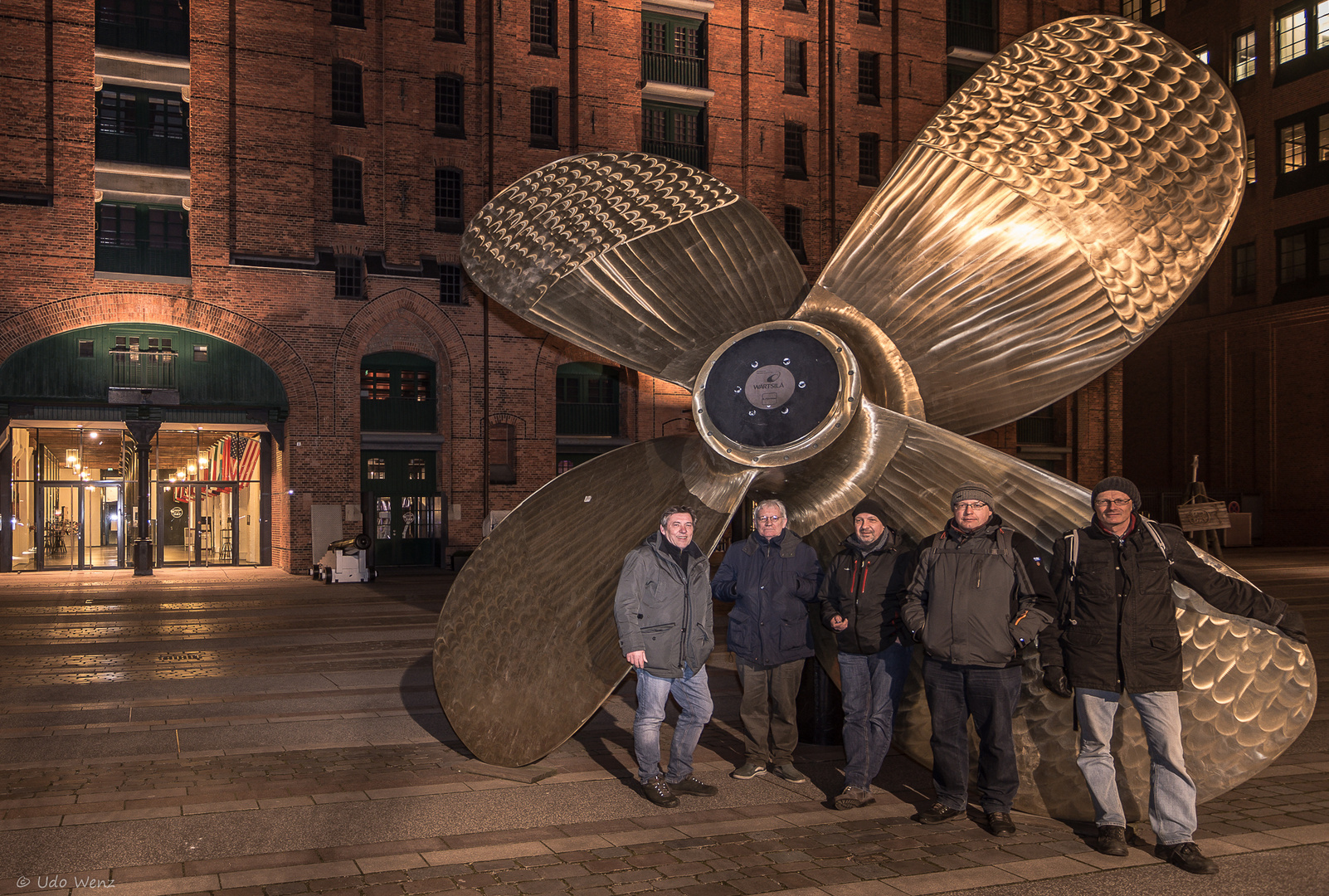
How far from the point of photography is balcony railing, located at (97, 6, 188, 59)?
24.1 meters

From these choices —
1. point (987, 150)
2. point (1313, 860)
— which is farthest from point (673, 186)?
point (1313, 860)

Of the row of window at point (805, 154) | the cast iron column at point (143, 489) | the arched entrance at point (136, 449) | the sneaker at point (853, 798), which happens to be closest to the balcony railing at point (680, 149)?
the row of window at point (805, 154)

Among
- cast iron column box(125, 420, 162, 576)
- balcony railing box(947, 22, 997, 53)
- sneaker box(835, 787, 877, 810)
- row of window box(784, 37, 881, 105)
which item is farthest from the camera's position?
balcony railing box(947, 22, 997, 53)

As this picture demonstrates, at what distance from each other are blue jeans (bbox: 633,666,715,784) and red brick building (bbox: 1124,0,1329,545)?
3050 centimetres

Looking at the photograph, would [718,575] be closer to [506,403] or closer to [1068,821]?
[1068,821]

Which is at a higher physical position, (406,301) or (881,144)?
(881,144)

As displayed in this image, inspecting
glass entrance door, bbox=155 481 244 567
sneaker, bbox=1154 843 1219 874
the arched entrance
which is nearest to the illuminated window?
the arched entrance

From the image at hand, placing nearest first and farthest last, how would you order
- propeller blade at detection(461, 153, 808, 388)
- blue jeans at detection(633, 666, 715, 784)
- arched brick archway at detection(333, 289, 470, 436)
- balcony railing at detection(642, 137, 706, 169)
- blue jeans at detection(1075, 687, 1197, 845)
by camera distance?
blue jeans at detection(1075, 687, 1197, 845) → blue jeans at detection(633, 666, 715, 784) → propeller blade at detection(461, 153, 808, 388) → arched brick archway at detection(333, 289, 470, 436) → balcony railing at detection(642, 137, 706, 169)

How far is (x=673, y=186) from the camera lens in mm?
6965

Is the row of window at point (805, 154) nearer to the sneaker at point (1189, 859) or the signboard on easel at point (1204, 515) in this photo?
the signboard on easel at point (1204, 515)

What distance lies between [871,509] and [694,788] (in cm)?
181

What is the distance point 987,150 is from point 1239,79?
3503 centimetres

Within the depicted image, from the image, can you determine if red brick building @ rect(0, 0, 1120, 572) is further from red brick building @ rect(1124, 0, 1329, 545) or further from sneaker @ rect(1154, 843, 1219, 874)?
sneaker @ rect(1154, 843, 1219, 874)

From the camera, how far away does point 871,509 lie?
606 centimetres
